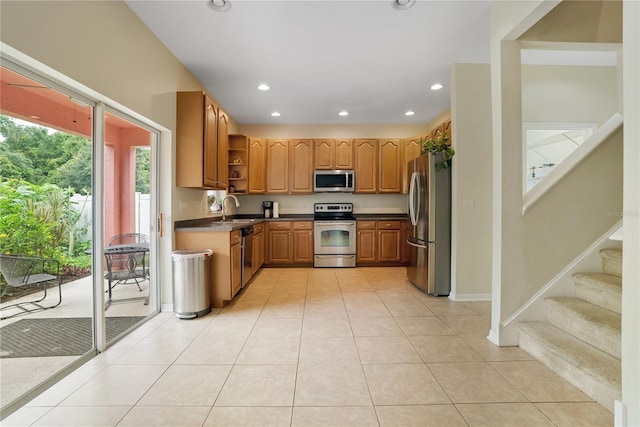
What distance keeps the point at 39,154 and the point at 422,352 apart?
9.80 feet

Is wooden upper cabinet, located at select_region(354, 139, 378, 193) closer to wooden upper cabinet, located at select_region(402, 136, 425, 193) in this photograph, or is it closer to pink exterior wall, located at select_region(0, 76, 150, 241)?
wooden upper cabinet, located at select_region(402, 136, 425, 193)

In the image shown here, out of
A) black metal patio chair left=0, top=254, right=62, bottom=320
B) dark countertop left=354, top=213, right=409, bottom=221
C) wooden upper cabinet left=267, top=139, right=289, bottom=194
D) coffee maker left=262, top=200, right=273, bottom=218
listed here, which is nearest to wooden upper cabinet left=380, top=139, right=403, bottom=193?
dark countertop left=354, top=213, right=409, bottom=221

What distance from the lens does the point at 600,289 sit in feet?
6.88

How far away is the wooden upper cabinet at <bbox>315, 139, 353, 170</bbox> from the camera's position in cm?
549

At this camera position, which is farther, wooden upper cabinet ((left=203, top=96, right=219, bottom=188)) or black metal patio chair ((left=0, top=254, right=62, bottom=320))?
wooden upper cabinet ((left=203, top=96, right=219, bottom=188))

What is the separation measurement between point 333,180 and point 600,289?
4.02 meters

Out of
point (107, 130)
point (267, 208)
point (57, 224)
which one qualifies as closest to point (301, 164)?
point (267, 208)

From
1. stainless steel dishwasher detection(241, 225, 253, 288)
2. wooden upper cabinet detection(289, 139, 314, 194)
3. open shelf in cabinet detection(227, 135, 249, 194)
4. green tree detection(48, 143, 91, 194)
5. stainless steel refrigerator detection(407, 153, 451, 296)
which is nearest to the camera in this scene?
green tree detection(48, 143, 91, 194)

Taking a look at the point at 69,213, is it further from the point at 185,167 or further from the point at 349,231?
the point at 349,231

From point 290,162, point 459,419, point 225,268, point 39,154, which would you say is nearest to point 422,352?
point 459,419

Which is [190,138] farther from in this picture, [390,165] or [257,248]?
[390,165]

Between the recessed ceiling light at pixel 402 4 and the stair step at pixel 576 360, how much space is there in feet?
9.07

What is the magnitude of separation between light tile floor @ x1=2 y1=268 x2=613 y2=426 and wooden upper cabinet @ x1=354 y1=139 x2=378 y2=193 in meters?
3.04

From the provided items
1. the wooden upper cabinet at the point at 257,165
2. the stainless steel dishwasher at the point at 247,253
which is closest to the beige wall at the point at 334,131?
the wooden upper cabinet at the point at 257,165
